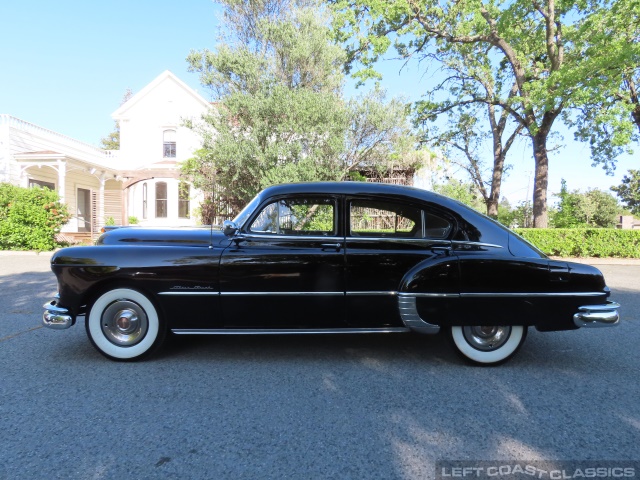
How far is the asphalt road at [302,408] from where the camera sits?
2305 mm

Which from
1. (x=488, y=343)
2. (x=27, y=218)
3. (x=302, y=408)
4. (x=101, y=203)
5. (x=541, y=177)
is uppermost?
(x=541, y=177)

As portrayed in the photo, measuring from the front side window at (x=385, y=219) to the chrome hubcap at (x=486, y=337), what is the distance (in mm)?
1020

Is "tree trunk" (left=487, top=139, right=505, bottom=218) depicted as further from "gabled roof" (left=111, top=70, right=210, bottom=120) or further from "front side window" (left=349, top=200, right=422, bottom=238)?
"front side window" (left=349, top=200, right=422, bottom=238)

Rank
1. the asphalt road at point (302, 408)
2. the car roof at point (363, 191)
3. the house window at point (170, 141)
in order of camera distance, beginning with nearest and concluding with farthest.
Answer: the asphalt road at point (302, 408) → the car roof at point (363, 191) → the house window at point (170, 141)

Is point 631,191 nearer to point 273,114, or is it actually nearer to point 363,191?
point 273,114

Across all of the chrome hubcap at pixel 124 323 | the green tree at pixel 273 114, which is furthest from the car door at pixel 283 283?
the green tree at pixel 273 114

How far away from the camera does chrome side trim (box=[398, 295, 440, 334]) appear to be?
12.1 ft

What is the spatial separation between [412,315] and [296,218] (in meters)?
1.43

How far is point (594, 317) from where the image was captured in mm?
3625

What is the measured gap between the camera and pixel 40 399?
304 cm

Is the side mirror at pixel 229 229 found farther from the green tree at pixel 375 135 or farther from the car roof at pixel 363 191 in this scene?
the green tree at pixel 375 135

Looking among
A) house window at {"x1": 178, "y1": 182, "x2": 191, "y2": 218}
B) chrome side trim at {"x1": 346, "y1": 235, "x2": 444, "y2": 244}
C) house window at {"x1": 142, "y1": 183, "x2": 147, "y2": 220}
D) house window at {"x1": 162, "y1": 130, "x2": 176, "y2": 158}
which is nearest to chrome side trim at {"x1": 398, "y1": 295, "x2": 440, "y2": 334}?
chrome side trim at {"x1": 346, "y1": 235, "x2": 444, "y2": 244}

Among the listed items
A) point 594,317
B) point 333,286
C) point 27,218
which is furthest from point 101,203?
point 594,317

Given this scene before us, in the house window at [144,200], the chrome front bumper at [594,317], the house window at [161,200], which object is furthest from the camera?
the house window at [144,200]
